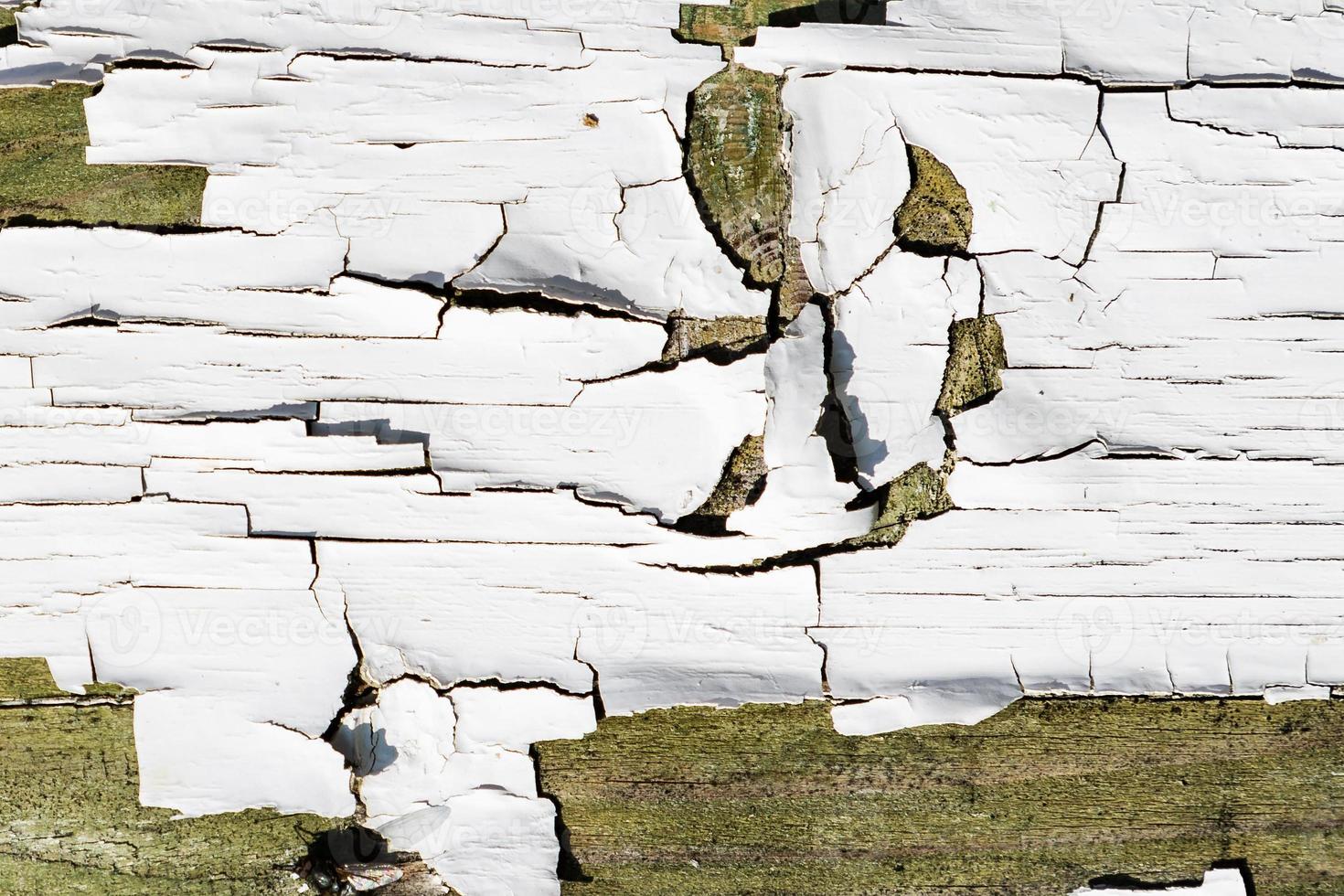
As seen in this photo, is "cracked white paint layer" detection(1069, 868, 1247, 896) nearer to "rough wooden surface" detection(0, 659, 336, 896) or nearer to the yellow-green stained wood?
"rough wooden surface" detection(0, 659, 336, 896)

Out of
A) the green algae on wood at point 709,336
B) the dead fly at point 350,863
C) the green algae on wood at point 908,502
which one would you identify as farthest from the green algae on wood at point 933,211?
the dead fly at point 350,863

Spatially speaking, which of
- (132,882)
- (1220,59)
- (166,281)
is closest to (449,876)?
(132,882)

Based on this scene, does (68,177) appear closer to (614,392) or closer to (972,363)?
(614,392)

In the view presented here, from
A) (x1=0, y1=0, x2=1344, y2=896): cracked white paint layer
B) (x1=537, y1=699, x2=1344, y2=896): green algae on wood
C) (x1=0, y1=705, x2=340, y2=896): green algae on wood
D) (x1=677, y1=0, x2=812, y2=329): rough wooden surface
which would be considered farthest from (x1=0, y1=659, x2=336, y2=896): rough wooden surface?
(x1=677, y1=0, x2=812, y2=329): rough wooden surface

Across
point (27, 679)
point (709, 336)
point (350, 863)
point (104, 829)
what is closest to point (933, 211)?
point (709, 336)

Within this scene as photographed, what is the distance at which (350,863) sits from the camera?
73.2 inches

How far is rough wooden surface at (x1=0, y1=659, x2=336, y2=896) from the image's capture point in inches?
71.7

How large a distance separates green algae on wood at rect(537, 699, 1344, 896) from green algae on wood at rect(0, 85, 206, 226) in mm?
1458

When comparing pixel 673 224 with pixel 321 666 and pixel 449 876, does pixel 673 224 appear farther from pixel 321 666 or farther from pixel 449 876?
pixel 449 876

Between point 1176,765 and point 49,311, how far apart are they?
108 inches

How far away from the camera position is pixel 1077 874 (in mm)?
1928

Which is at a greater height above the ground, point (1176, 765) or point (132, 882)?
point (1176, 765)

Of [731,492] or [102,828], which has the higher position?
[731,492]

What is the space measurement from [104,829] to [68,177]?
1.51 m
